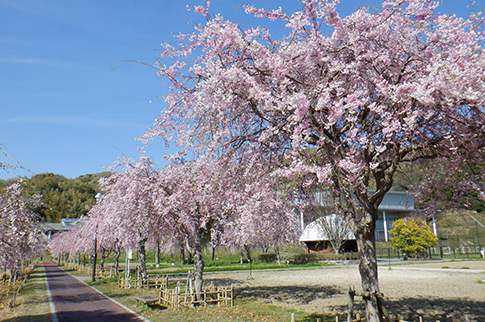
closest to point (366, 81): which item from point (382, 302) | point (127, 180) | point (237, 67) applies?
point (237, 67)

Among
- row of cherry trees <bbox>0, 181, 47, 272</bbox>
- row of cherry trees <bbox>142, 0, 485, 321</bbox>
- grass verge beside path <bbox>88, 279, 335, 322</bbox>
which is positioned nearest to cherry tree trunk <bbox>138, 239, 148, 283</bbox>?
grass verge beside path <bbox>88, 279, 335, 322</bbox>

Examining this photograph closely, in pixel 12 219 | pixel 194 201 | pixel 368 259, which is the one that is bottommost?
pixel 368 259

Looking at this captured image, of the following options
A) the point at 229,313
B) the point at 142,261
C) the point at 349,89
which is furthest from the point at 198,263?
the point at 349,89

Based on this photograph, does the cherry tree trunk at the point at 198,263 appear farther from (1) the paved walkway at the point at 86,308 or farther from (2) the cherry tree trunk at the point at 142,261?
(2) the cherry tree trunk at the point at 142,261

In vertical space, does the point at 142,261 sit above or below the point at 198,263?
below

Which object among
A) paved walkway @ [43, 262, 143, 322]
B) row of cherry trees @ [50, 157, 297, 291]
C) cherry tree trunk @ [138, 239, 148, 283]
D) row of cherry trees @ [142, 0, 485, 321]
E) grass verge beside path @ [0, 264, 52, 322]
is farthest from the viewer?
cherry tree trunk @ [138, 239, 148, 283]

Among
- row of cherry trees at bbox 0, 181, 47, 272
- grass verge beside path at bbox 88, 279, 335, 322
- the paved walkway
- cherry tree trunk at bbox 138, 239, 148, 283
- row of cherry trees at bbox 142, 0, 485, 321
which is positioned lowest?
the paved walkway

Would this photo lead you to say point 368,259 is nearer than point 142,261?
Yes

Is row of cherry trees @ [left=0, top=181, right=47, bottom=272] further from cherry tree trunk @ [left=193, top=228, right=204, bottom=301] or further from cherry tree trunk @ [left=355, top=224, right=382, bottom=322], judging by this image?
cherry tree trunk @ [left=355, top=224, right=382, bottom=322]

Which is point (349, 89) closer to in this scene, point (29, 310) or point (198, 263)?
point (198, 263)

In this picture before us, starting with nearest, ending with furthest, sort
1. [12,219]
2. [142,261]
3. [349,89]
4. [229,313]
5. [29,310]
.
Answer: [349,89], [12,219], [229,313], [29,310], [142,261]

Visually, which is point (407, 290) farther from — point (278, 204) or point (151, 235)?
point (151, 235)

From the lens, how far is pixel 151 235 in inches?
782

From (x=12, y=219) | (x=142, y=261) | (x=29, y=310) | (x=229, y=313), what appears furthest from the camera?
(x=142, y=261)
